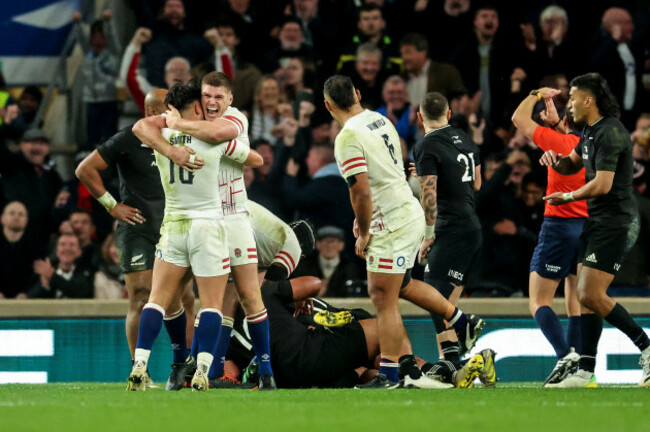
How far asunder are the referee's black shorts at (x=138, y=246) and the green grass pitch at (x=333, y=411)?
1483 millimetres

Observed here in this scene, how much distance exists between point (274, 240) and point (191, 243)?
1574 millimetres

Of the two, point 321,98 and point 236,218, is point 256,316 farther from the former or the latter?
point 321,98

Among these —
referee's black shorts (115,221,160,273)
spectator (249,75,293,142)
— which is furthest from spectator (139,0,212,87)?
referee's black shorts (115,221,160,273)

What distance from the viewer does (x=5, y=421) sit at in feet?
20.1

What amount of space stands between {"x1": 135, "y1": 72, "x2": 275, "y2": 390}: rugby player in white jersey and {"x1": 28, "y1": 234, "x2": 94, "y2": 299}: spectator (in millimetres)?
4246

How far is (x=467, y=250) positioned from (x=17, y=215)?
583 cm

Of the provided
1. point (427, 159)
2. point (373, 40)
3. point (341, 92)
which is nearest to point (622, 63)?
point (373, 40)

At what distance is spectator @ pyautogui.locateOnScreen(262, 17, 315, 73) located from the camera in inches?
568

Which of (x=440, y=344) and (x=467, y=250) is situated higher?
(x=467, y=250)

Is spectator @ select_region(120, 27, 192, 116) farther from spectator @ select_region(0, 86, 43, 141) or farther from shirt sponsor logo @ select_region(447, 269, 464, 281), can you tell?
shirt sponsor logo @ select_region(447, 269, 464, 281)

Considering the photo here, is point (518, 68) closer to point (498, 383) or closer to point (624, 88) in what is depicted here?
point (624, 88)

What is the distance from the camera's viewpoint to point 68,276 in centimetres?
1247

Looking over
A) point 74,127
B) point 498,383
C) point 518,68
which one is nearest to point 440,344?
point 498,383

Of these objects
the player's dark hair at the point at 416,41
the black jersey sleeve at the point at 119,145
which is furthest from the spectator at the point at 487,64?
the black jersey sleeve at the point at 119,145
